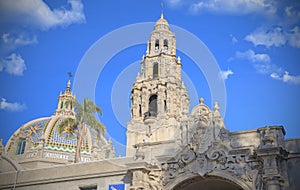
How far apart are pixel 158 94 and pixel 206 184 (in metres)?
24.4

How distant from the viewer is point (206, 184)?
930 inches

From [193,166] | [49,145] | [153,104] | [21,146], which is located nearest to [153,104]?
[153,104]

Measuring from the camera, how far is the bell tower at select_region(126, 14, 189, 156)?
1730 inches

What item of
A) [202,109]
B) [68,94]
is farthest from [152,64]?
[68,94]

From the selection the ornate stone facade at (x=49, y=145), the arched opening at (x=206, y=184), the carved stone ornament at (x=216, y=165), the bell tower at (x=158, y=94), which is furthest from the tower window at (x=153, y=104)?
the carved stone ornament at (x=216, y=165)

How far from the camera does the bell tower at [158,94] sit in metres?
43.9

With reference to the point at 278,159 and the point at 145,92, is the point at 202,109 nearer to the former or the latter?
the point at 145,92

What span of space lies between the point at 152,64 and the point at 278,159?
33.3 m

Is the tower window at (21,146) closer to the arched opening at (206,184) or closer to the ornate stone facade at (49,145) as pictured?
the ornate stone facade at (49,145)

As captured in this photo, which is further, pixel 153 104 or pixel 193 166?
pixel 153 104

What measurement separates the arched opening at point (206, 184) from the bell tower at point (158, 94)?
16.8 m

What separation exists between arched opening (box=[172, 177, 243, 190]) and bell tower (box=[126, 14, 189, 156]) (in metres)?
16.8

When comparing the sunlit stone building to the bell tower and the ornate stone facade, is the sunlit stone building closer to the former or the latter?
the ornate stone facade

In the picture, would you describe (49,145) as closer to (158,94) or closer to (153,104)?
(153,104)
